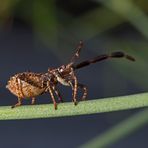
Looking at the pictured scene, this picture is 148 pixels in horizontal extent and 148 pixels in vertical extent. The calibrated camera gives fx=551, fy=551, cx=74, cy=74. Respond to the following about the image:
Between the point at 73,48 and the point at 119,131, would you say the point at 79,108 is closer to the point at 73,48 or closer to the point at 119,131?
the point at 119,131

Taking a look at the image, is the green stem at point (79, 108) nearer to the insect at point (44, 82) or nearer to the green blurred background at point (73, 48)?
the insect at point (44, 82)

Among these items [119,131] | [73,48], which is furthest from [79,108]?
[73,48]

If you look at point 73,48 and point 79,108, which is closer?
point 79,108

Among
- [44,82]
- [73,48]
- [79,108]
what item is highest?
[73,48]

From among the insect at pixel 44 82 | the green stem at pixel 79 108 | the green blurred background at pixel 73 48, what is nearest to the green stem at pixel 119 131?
the insect at pixel 44 82

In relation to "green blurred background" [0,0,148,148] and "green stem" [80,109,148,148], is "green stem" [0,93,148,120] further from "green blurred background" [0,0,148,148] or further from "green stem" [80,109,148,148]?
"green blurred background" [0,0,148,148]

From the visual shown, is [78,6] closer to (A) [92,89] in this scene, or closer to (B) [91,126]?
(A) [92,89]

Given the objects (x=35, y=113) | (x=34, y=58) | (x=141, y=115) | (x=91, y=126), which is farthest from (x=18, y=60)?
(x=35, y=113)

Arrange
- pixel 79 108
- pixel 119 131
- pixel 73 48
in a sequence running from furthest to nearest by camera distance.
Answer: pixel 73 48 < pixel 119 131 < pixel 79 108
